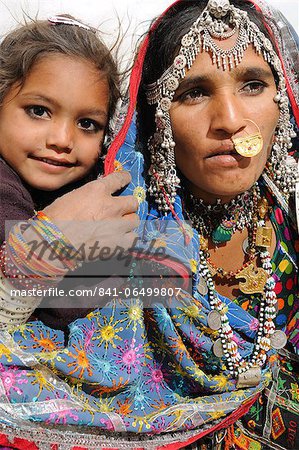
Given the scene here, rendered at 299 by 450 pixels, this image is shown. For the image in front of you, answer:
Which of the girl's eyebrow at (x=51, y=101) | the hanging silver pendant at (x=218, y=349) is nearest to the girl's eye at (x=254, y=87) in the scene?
the girl's eyebrow at (x=51, y=101)

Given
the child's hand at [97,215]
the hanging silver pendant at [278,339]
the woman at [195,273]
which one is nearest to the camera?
the child's hand at [97,215]

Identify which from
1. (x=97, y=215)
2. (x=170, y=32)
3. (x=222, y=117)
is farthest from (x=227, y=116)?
(x=97, y=215)

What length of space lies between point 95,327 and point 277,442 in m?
0.74

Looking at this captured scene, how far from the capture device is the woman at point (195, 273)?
1.61 m

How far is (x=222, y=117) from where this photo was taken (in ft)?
5.25

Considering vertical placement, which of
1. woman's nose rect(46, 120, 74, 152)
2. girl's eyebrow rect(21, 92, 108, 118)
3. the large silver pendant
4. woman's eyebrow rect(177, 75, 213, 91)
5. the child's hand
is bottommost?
the large silver pendant

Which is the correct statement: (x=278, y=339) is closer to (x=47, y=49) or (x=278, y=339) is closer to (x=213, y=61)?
(x=213, y=61)

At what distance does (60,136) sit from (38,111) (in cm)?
11

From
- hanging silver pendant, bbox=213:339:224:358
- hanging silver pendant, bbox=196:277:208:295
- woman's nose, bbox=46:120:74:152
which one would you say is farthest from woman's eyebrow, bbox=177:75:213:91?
hanging silver pendant, bbox=213:339:224:358

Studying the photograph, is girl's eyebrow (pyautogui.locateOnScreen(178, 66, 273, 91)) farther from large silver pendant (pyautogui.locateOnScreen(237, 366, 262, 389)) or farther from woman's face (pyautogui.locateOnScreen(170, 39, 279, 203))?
large silver pendant (pyautogui.locateOnScreen(237, 366, 262, 389))

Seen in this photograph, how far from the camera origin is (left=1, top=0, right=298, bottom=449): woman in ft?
5.29

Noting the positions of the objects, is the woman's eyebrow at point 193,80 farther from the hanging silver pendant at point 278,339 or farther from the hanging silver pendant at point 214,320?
the hanging silver pendant at point 278,339

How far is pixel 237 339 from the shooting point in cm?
180

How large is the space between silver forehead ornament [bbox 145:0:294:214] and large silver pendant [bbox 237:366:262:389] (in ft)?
1.79
